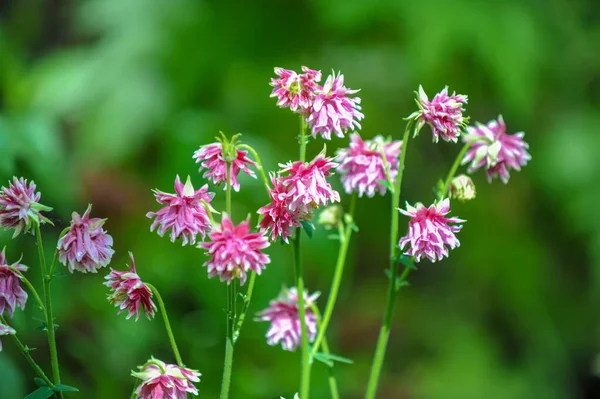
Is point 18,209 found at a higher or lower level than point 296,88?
lower

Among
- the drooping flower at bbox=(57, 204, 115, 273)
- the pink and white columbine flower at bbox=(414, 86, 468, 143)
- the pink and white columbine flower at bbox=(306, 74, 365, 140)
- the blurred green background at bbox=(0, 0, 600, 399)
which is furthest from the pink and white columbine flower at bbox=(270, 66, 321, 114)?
the blurred green background at bbox=(0, 0, 600, 399)

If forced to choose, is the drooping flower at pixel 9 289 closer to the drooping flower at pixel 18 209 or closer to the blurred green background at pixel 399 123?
the drooping flower at pixel 18 209

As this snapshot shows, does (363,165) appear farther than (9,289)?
Yes

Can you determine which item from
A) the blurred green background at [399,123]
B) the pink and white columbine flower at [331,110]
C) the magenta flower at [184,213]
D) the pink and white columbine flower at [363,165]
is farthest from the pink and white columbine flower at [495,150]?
the blurred green background at [399,123]

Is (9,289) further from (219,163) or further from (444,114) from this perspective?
(444,114)

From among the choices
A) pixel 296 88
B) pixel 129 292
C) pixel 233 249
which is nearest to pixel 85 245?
pixel 129 292

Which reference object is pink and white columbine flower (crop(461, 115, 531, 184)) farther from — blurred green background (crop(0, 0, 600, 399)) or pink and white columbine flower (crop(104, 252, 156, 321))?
blurred green background (crop(0, 0, 600, 399))
